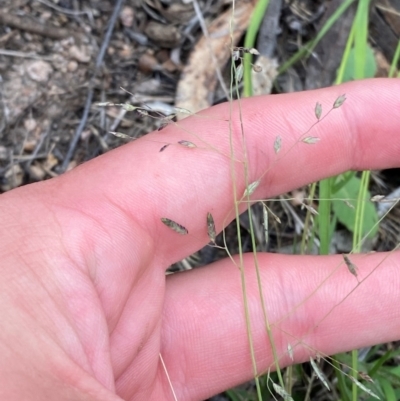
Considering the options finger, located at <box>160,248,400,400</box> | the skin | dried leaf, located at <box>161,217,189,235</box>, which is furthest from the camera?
finger, located at <box>160,248,400,400</box>

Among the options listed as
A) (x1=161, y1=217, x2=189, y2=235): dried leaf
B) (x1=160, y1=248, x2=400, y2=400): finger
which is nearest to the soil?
(x1=160, y1=248, x2=400, y2=400): finger

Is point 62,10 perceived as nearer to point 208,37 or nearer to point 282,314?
point 208,37

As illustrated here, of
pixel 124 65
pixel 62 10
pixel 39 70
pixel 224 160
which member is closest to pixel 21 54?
pixel 39 70

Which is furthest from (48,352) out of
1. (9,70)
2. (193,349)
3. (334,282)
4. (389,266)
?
(9,70)

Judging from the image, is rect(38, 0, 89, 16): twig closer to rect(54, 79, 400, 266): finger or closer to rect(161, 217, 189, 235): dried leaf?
rect(54, 79, 400, 266): finger

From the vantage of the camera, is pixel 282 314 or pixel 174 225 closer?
pixel 174 225

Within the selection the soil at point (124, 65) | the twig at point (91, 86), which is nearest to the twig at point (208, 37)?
the soil at point (124, 65)

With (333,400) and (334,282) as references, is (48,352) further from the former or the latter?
(333,400)
